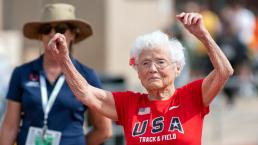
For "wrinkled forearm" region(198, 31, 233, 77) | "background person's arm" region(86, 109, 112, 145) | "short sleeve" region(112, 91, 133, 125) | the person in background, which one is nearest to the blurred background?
"background person's arm" region(86, 109, 112, 145)

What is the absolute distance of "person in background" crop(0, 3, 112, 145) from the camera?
21.3ft

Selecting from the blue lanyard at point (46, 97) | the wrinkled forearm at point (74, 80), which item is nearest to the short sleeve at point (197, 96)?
the wrinkled forearm at point (74, 80)

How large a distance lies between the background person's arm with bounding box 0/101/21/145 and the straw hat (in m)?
0.55

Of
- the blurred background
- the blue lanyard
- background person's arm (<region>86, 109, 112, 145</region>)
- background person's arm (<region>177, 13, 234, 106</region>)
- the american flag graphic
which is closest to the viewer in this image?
background person's arm (<region>177, 13, 234, 106</region>)

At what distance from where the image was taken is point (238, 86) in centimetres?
1808

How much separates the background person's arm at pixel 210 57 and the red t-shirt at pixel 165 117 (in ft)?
0.26

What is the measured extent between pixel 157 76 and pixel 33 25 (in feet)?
4.27

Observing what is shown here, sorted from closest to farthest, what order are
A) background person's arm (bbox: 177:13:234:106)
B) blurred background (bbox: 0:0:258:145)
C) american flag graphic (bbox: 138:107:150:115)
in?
background person's arm (bbox: 177:13:234:106), american flag graphic (bbox: 138:107:150:115), blurred background (bbox: 0:0:258:145)

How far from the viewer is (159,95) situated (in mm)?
5867

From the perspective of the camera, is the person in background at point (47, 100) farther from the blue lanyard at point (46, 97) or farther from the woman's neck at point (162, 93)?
the woman's neck at point (162, 93)

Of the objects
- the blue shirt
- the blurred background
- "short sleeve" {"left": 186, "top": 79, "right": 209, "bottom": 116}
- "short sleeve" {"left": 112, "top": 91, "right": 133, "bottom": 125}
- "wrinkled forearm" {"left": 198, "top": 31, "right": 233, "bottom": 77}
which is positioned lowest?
the blurred background

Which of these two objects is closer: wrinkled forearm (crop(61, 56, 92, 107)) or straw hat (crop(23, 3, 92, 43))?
wrinkled forearm (crop(61, 56, 92, 107))

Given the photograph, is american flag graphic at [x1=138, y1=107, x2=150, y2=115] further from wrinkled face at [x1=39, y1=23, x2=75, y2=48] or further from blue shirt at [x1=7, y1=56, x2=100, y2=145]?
wrinkled face at [x1=39, y1=23, x2=75, y2=48]

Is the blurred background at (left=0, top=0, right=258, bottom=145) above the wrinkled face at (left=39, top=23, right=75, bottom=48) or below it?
below
